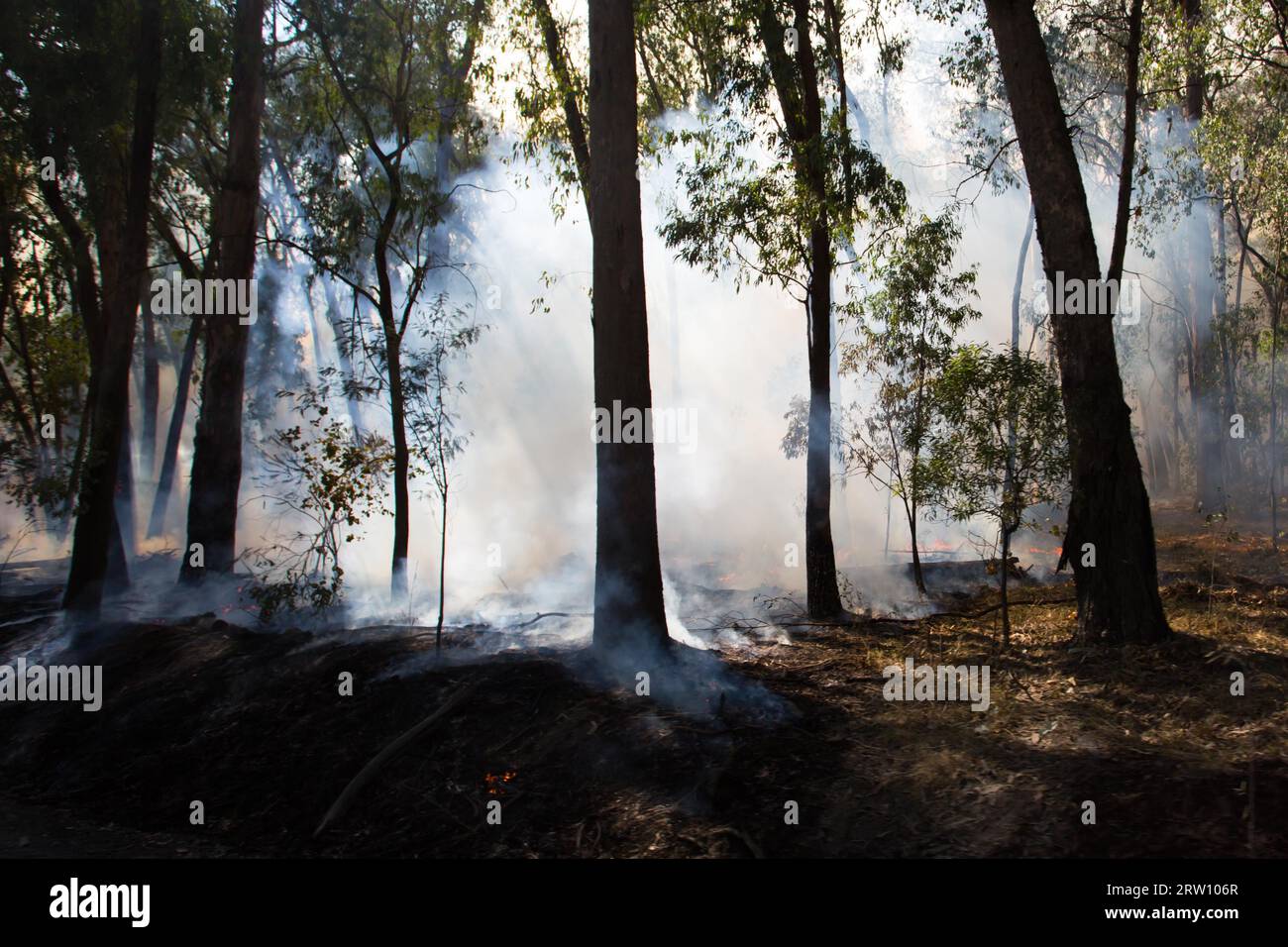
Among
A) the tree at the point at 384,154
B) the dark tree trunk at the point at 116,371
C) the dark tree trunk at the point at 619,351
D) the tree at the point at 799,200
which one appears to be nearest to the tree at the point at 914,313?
the tree at the point at 799,200

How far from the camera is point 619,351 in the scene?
27.5 ft

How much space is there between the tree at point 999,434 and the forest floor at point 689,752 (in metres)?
1.40

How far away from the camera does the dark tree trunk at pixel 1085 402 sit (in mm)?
7711

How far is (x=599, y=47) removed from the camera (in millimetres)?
8539

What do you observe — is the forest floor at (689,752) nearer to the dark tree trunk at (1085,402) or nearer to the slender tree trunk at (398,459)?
the dark tree trunk at (1085,402)

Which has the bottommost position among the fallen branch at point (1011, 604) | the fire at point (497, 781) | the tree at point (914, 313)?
→ the fire at point (497, 781)

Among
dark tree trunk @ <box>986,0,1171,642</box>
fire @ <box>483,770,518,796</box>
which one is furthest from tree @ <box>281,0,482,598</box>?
dark tree trunk @ <box>986,0,1171,642</box>

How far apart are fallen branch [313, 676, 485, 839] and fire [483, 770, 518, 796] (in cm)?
80

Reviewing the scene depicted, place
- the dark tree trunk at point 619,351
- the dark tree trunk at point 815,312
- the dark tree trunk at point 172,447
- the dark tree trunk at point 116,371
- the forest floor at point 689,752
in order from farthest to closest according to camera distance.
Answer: the dark tree trunk at point 172,447 → the dark tree trunk at point 815,312 → the dark tree trunk at point 116,371 → the dark tree trunk at point 619,351 → the forest floor at point 689,752

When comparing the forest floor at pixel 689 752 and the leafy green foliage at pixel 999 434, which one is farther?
the leafy green foliage at pixel 999 434

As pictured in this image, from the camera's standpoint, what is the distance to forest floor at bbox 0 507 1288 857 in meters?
5.24
